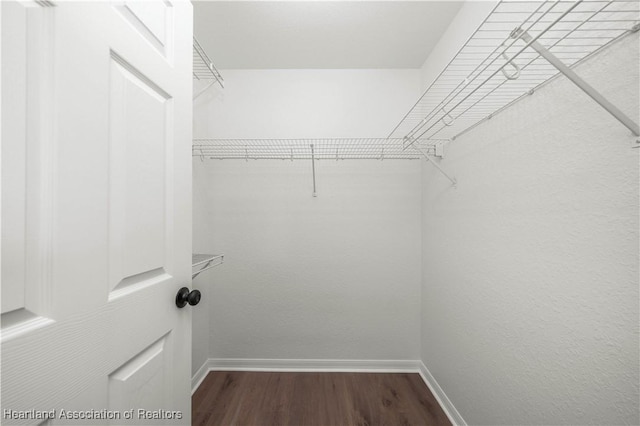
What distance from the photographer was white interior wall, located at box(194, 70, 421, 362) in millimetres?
1937

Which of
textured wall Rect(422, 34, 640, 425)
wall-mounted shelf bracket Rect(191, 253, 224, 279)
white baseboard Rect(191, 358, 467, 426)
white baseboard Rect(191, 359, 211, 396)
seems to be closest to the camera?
textured wall Rect(422, 34, 640, 425)

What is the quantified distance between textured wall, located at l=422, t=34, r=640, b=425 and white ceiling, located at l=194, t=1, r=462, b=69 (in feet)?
2.57

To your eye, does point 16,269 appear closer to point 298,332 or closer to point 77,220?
point 77,220

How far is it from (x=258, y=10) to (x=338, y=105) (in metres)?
0.81

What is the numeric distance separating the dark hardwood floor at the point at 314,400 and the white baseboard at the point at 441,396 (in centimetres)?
3

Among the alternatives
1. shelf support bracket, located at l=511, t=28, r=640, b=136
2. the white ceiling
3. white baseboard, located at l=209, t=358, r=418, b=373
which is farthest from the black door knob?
the white ceiling

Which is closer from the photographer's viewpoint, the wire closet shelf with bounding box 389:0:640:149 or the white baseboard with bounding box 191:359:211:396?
the wire closet shelf with bounding box 389:0:640:149

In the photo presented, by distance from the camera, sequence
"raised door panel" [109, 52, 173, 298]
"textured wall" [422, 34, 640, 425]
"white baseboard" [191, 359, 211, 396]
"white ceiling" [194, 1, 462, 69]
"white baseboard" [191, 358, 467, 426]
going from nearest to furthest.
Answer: "raised door panel" [109, 52, 173, 298] < "textured wall" [422, 34, 640, 425] < "white ceiling" [194, 1, 462, 69] < "white baseboard" [191, 359, 211, 396] < "white baseboard" [191, 358, 467, 426]

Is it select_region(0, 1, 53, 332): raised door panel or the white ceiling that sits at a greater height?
the white ceiling

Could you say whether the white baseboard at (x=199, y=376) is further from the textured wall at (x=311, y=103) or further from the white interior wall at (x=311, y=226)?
the textured wall at (x=311, y=103)

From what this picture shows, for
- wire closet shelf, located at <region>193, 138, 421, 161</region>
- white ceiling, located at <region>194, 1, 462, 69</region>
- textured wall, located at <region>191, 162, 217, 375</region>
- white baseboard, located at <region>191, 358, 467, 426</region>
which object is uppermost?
white ceiling, located at <region>194, 1, 462, 69</region>

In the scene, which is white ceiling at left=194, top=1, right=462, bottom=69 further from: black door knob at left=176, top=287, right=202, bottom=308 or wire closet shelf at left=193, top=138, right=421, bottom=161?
black door knob at left=176, top=287, right=202, bottom=308

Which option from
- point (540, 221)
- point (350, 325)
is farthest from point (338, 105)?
point (350, 325)

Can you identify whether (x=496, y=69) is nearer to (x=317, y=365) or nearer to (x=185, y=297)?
(x=185, y=297)
